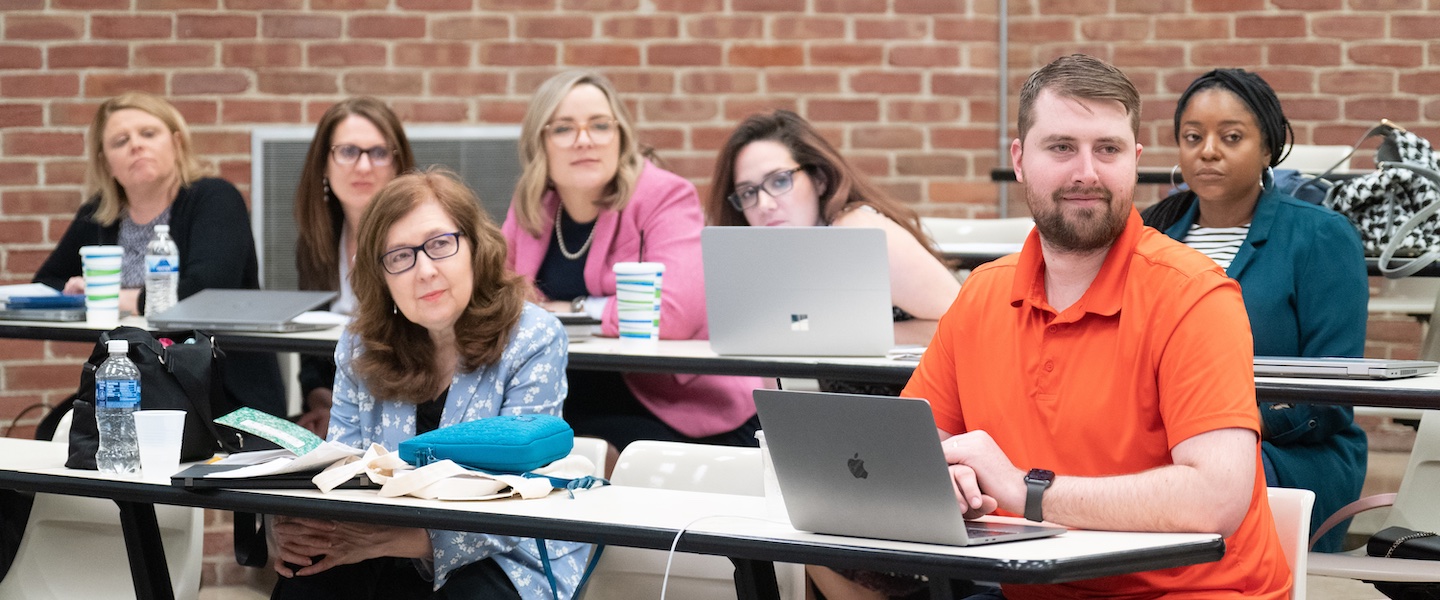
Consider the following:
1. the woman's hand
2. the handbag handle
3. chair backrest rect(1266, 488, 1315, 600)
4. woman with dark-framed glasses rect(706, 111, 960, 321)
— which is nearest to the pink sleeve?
woman with dark-framed glasses rect(706, 111, 960, 321)

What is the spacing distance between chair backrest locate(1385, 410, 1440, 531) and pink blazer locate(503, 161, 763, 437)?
50.5 inches

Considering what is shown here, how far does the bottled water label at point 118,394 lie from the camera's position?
200 centimetres

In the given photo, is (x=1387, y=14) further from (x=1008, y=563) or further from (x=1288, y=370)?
(x=1008, y=563)

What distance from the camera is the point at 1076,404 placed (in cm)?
164

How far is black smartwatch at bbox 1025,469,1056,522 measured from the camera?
59.8 inches

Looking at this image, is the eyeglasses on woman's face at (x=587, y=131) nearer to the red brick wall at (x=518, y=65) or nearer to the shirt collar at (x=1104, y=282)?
the red brick wall at (x=518, y=65)

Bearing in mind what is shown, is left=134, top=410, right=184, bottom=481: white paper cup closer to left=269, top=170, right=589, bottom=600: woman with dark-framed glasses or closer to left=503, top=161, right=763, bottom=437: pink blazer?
left=269, top=170, right=589, bottom=600: woman with dark-framed glasses

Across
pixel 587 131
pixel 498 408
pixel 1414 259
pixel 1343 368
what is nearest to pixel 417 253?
pixel 498 408

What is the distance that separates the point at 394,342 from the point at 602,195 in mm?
1122

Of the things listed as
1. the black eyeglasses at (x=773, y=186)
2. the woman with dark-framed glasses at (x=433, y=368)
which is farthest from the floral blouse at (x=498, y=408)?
the black eyeglasses at (x=773, y=186)

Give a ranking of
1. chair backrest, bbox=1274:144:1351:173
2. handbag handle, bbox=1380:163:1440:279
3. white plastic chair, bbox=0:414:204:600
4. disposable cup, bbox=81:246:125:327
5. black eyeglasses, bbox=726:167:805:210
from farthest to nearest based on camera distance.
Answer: chair backrest, bbox=1274:144:1351:173, disposable cup, bbox=81:246:125:327, black eyeglasses, bbox=726:167:805:210, handbag handle, bbox=1380:163:1440:279, white plastic chair, bbox=0:414:204:600

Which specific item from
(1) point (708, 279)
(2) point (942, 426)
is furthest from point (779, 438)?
(1) point (708, 279)

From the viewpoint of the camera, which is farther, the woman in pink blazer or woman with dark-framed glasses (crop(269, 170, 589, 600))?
the woman in pink blazer

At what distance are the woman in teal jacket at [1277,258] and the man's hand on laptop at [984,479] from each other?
1.00 metres
